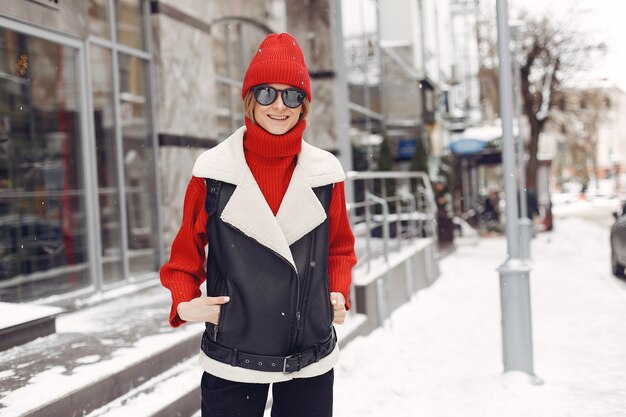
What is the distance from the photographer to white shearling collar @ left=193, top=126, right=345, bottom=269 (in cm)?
220

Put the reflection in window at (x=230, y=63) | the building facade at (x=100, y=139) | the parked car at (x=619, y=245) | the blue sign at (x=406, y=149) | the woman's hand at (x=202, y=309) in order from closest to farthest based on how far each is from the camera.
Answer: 1. the woman's hand at (x=202, y=309)
2. the building facade at (x=100, y=139)
3. the reflection in window at (x=230, y=63)
4. the parked car at (x=619, y=245)
5. the blue sign at (x=406, y=149)

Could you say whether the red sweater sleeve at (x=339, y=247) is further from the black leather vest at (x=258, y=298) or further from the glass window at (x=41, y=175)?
the glass window at (x=41, y=175)

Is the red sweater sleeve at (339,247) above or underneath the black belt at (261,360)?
above

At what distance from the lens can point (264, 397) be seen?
2.37 metres

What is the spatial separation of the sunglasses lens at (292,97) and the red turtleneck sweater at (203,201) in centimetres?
8

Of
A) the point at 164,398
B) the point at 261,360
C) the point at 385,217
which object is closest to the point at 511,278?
the point at 164,398

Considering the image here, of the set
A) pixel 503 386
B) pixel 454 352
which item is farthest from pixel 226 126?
pixel 503 386

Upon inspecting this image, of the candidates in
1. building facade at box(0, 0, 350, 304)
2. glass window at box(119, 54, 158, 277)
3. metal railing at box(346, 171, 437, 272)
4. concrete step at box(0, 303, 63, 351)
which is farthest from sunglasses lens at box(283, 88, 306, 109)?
glass window at box(119, 54, 158, 277)

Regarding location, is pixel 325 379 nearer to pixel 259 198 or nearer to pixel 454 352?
pixel 259 198

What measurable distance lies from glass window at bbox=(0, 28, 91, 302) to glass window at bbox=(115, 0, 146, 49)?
91 centimetres

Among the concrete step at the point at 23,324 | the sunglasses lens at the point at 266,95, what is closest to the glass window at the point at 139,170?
the concrete step at the point at 23,324

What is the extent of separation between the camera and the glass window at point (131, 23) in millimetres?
8320

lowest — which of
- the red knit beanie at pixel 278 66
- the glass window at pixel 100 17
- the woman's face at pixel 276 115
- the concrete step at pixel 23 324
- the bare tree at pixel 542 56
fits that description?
the concrete step at pixel 23 324

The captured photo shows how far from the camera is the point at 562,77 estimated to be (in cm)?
3061
